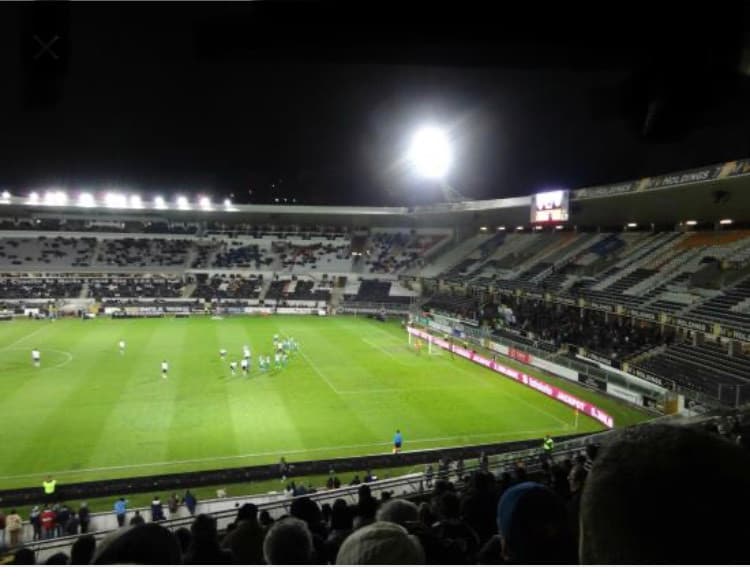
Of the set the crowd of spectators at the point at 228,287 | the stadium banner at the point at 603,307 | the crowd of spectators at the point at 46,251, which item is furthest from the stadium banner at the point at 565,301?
the crowd of spectators at the point at 46,251

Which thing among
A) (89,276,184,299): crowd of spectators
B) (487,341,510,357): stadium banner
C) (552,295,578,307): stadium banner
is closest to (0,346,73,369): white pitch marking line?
(89,276,184,299): crowd of spectators

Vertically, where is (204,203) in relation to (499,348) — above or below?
above

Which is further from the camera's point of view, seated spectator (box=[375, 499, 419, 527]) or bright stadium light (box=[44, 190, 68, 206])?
bright stadium light (box=[44, 190, 68, 206])

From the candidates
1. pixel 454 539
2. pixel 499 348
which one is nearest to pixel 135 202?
pixel 499 348

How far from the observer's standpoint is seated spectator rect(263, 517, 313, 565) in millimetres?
3098

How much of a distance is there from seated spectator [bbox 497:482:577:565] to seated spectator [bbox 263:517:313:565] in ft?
4.69

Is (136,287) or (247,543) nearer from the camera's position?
(247,543)

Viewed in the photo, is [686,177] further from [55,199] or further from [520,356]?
[55,199]

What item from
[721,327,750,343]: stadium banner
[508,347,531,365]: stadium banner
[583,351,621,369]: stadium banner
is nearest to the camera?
[721,327,750,343]: stadium banner

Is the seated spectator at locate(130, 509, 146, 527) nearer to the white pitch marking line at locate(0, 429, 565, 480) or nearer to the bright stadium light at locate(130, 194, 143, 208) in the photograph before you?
the white pitch marking line at locate(0, 429, 565, 480)

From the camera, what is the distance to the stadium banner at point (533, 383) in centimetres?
2289

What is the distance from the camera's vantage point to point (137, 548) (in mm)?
1791

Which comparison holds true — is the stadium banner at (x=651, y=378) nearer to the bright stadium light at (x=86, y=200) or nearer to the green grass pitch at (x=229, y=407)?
the green grass pitch at (x=229, y=407)

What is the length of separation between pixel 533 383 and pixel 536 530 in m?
27.2
